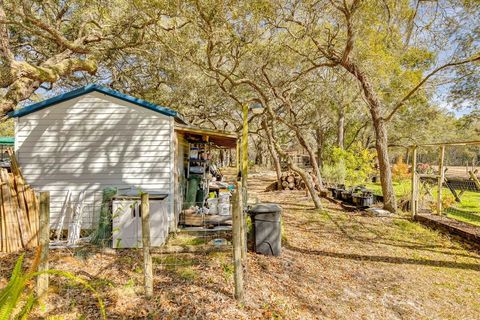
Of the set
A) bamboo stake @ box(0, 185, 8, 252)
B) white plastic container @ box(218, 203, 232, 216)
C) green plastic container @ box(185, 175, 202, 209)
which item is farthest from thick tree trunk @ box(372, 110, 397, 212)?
bamboo stake @ box(0, 185, 8, 252)

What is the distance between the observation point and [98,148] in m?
6.25

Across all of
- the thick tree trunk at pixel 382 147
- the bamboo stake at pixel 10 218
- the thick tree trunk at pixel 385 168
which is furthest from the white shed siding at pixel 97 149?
the thick tree trunk at pixel 385 168

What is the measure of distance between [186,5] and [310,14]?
3.39 metres

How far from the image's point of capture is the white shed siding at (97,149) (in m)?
6.16

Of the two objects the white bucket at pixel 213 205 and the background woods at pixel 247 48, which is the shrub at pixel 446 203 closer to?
the background woods at pixel 247 48

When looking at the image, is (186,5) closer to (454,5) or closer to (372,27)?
(372,27)

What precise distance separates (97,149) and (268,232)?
14.1 feet

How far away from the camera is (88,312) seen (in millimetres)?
3383

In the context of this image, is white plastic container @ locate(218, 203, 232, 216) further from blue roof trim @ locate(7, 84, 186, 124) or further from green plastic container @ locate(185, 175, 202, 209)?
blue roof trim @ locate(7, 84, 186, 124)

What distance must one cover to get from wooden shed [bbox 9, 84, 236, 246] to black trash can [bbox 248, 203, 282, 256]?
7.24 ft

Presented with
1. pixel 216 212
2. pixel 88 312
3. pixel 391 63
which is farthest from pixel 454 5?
pixel 88 312

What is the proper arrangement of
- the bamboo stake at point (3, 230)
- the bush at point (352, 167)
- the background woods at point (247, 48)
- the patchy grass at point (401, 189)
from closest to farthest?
the bamboo stake at point (3, 230) < the background woods at point (247, 48) < the patchy grass at point (401, 189) < the bush at point (352, 167)

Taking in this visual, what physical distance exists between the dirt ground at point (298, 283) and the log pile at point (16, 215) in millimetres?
451

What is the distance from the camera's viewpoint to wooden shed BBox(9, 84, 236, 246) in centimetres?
616
